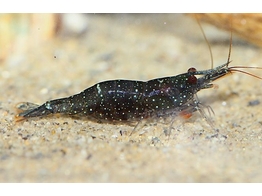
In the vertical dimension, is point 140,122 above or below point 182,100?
below

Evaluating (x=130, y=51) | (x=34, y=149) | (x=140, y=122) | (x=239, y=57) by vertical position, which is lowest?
(x=34, y=149)

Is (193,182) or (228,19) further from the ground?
(228,19)

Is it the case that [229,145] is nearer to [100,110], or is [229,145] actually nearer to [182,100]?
[182,100]

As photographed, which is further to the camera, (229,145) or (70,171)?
(229,145)

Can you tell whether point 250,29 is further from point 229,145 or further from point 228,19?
point 229,145
